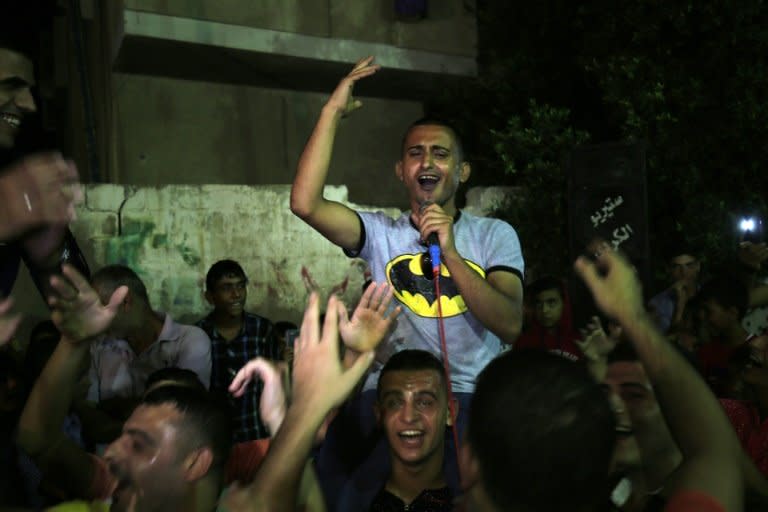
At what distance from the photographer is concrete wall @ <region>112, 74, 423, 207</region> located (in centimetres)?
1138

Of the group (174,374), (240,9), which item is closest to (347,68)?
(240,9)

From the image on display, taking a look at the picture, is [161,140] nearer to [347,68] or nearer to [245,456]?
[347,68]

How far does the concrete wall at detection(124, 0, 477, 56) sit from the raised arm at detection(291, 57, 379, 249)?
7.86 m

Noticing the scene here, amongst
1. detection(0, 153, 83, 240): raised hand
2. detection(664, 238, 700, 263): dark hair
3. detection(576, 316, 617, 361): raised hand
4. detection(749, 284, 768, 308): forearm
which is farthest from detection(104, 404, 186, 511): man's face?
detection(664, 238, 700, 263): dark hair

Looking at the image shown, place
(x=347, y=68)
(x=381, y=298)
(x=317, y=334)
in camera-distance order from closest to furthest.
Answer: (x=317, y=334)
(x=381, y=298)
(x=347, y=68)

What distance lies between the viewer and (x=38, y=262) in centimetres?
293

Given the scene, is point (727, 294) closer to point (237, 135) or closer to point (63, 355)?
point (63, 355)

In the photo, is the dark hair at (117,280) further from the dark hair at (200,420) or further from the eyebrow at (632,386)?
the eyebrow at (632,386)

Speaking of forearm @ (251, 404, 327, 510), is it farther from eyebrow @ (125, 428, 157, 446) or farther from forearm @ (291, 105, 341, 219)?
forearm @ (291, 105, 341, 219)

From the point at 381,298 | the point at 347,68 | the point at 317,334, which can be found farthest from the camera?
the point at 347,68

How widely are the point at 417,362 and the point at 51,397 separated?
4.43 feet

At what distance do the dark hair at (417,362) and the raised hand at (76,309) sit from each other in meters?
1.15

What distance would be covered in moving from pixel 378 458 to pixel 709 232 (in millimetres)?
7887

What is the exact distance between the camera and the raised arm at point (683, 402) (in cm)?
178
